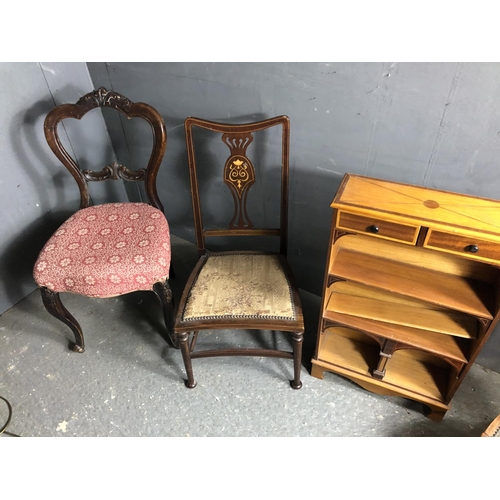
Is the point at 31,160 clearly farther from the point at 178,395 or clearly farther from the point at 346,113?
the point at 346,113

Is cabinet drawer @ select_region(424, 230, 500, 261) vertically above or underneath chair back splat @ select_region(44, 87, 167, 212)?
underneath

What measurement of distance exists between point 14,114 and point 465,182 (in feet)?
7.06

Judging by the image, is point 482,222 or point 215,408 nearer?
point 482,222

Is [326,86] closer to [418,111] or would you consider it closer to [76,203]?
[418,111]

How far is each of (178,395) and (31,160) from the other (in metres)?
1.51

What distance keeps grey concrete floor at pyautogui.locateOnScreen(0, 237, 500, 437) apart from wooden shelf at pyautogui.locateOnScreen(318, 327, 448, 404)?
0.13 metres

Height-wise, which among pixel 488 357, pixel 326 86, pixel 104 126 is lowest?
pixel 488 357

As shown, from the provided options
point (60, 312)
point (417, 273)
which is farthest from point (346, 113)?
point (60, 312)

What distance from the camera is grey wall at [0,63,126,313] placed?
6.11 feet

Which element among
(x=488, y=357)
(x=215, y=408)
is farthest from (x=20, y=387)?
(x=488, y=357)

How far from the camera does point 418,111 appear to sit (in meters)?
1.34

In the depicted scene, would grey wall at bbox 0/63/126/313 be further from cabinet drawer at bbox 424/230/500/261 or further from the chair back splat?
cabinet drawer at bbox 424/230/500/261

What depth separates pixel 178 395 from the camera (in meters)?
1.73

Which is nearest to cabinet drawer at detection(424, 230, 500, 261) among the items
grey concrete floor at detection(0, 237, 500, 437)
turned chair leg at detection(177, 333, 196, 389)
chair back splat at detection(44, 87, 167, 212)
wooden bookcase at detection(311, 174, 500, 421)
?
wooden bookcase at detection(311, 174, 500, 421)
